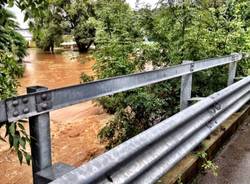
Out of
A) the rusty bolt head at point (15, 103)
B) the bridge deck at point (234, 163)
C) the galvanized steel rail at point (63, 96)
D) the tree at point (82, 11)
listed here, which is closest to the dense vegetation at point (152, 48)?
the tree at point (82, 11)

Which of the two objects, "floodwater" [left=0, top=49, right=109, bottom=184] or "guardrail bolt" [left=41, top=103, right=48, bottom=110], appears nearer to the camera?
"guardrail bolt" [left=41, top=103, right=48, bottom=110]

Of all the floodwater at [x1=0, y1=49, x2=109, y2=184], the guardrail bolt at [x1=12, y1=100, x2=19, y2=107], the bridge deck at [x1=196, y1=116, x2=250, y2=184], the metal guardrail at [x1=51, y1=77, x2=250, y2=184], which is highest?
the guardrail bolt at [x1=12, y1=100, x2=19, y2=107]

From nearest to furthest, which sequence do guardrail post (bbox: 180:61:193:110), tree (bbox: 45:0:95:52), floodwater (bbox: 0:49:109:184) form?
tree (bbox: 45:0:95:52) → guardrail post (bbox: 180:61:193:110) → floodwater (bbox: 0:49:109:184)

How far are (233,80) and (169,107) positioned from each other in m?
1.20

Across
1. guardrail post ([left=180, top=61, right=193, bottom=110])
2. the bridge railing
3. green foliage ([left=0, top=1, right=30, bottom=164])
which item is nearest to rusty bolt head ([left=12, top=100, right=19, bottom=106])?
the bridge railing

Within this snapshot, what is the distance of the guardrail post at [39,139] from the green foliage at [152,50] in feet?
8.19

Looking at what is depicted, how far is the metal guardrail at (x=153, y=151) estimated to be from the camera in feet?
6.20

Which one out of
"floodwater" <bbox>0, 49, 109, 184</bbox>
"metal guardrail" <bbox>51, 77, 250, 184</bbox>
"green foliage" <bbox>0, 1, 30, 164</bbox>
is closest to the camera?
"metal guardrail" <bbox>51, 77, 250, 184</bbox>

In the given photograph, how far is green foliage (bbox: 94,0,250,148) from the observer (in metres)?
4.80

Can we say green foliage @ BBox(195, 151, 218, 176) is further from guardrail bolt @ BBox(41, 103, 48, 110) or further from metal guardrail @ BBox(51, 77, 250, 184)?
guardrail bolt @ BBox(41, 103, 48, 110)

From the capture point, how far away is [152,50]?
5156 millimetres

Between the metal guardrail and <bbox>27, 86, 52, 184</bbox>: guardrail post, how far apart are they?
382 mm

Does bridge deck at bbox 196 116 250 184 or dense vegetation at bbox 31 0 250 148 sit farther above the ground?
dense vegetation at bbox 31 0 250 148

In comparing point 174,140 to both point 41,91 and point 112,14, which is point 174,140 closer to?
point 41,91
